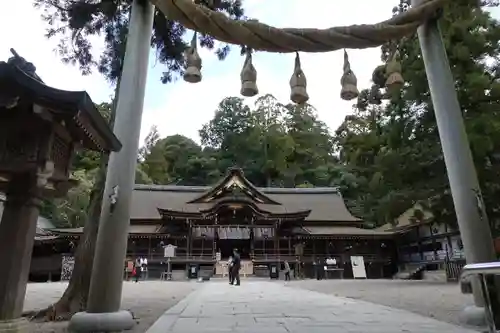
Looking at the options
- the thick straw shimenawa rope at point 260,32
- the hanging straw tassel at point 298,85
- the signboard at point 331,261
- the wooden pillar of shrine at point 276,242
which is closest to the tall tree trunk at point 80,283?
the hanging straw tassel at point 298,85

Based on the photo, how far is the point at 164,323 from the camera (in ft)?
16.1

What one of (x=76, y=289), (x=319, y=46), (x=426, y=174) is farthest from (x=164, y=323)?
(x=426, y=174)

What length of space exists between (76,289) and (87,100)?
437 centimetres

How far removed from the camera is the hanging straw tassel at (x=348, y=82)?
3.61 metres

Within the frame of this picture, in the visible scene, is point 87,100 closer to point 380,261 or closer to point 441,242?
point 441,242

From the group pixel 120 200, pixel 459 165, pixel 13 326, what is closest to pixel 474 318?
pixel 459 165

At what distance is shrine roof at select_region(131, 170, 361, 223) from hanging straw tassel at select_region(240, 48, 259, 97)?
816 inches

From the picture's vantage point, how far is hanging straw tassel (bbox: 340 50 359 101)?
142 inches

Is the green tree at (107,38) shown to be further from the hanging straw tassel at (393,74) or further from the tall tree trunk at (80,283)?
the hanging straw tassel at (393,74)

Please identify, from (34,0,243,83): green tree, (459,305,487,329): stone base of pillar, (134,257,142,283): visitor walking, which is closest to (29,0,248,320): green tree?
(34,0,243,83): green tree

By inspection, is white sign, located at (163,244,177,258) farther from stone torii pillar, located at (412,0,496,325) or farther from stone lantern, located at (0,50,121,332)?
stone lantern, located at (0,50,121,332)

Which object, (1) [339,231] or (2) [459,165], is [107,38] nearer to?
(2) [459,165]

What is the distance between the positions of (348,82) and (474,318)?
332 cm

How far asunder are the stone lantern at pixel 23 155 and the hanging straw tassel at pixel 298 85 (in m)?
1.66
